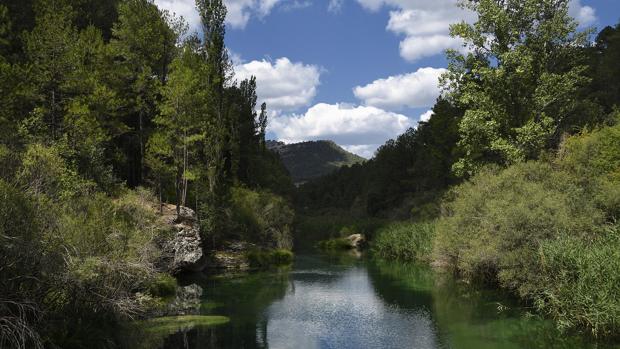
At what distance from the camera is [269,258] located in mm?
50812

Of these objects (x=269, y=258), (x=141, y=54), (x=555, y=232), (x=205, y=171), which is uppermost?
(x=141, y=54)

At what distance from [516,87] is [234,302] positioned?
82.4ft

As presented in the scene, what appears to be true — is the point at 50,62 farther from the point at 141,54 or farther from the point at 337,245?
the point at 337,245

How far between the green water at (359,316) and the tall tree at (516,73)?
11.3 metres

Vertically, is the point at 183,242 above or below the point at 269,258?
above

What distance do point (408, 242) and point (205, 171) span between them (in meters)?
21.2

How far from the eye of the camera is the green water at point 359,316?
21.6 m

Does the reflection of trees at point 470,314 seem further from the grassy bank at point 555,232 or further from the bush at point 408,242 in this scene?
the bush at point 408,242

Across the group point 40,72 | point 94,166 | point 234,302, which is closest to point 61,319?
point 234,302

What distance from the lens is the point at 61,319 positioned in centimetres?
1770

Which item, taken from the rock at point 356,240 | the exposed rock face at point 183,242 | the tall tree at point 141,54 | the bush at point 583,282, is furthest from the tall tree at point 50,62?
the rock at point 356,240

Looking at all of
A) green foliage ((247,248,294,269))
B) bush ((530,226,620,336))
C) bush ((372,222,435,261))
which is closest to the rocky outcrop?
green foliage ((247,248,294,269))

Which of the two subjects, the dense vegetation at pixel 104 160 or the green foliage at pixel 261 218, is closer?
the dense vegetation at pixel 104 160

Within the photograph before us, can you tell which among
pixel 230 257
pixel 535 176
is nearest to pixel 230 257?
pixel 230 257
